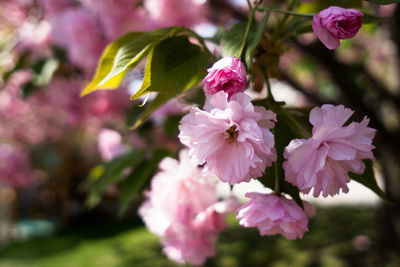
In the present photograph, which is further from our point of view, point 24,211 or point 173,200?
point 24,211

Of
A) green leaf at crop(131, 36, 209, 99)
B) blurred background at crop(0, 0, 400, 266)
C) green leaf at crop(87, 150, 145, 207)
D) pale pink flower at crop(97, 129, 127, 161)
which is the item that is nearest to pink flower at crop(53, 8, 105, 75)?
blurred background at crop(0, 0, 400, 266)

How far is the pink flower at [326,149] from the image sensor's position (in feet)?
1.32

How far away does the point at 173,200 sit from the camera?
2.16ft

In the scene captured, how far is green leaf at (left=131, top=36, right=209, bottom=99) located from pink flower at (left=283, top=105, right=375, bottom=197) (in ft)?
0.52

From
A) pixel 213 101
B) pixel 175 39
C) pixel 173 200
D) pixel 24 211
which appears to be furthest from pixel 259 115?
pixel 24 211

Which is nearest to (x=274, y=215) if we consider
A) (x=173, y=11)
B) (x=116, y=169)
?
(x=116, y=169)

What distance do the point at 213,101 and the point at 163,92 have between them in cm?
9

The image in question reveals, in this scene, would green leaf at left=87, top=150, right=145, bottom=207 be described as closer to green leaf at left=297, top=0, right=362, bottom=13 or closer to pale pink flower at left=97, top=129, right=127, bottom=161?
pale pink flower at left=97, top=129, right=127, bottom=161

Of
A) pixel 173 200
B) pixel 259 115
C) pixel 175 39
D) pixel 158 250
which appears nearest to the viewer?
pixel 259 115

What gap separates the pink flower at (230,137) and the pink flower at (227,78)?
0.01 meters

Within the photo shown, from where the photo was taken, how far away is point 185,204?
26.0 inches

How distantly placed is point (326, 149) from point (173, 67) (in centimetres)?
21

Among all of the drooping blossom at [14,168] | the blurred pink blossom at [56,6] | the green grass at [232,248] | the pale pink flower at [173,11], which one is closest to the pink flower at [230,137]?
the pale pink flower at [173,11]

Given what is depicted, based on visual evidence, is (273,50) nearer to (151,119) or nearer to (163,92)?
(163,92)
